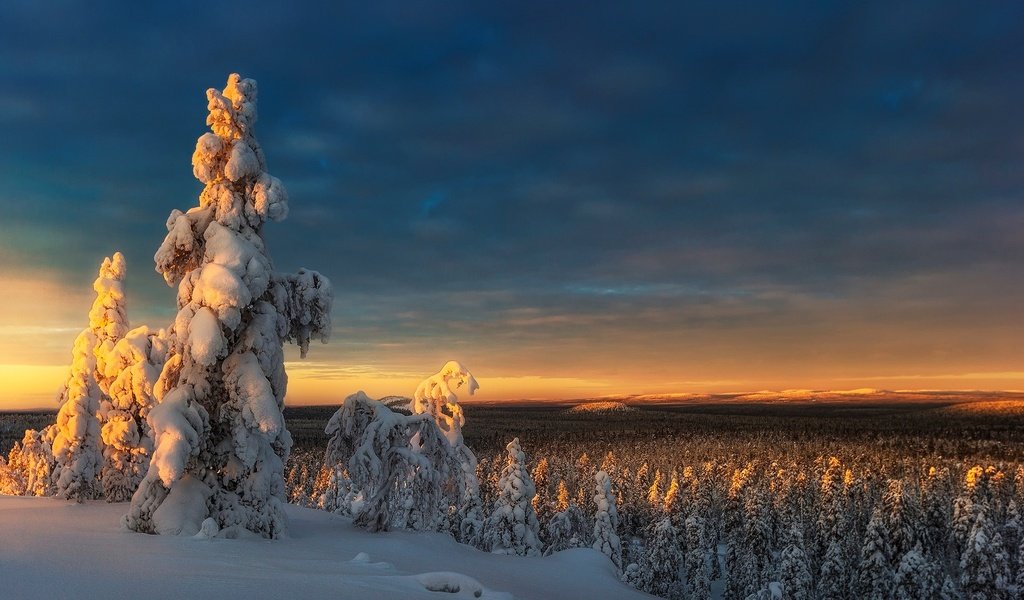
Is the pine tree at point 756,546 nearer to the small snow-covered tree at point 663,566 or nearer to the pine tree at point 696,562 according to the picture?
the pine tree at point 696,562

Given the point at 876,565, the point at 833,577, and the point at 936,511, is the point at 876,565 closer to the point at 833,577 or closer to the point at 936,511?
the point at 833,577

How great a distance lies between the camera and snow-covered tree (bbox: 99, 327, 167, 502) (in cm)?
2048

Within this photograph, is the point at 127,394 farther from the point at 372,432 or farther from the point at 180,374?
the point at 372,432

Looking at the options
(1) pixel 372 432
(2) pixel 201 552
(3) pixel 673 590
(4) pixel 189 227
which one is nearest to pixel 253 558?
(2) pixel 201 552

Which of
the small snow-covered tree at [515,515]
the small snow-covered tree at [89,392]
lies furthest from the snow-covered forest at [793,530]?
the small snow-covered tree at [89,392]

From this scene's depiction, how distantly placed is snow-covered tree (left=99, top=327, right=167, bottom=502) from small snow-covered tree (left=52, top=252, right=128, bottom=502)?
6.81 ft

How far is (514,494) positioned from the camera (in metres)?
34.1

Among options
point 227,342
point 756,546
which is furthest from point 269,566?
point 756,546

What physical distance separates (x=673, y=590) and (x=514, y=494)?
3316cm

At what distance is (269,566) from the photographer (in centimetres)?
929

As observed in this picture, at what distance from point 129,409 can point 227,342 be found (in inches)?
446

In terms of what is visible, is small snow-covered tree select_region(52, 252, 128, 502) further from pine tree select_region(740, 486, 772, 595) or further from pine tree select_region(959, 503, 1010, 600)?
pine tree select_region(959, 503, 1010, 600)

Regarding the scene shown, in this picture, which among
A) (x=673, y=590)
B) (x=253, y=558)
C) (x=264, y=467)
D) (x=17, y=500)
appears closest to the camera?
(x=253, y=558)

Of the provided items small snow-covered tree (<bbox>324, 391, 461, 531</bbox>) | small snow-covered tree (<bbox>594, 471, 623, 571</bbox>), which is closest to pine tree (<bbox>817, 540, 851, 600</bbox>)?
small snow-covered tree (<bbox>594, 471, 623, 571</bbox>)
